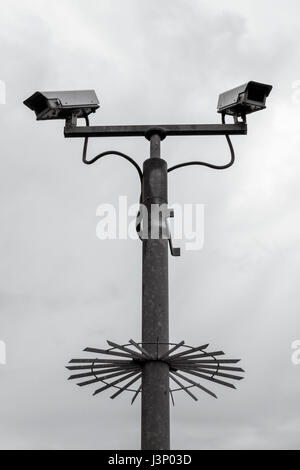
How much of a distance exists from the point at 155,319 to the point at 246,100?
2827mm

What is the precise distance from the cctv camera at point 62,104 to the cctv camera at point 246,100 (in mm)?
1534

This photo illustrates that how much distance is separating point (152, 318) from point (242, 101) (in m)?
2.80

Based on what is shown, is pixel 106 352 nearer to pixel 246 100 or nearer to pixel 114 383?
pixel 114 383

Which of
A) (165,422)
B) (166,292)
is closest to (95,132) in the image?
(166,292)

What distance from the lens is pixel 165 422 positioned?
645 centimetres

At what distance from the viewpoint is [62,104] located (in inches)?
318

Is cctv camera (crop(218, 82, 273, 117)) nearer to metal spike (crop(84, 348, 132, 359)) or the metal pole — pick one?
the metal pole

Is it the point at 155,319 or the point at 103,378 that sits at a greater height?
the point at 155,319

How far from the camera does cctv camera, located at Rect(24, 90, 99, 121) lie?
802 cm

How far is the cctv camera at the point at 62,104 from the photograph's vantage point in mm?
8023

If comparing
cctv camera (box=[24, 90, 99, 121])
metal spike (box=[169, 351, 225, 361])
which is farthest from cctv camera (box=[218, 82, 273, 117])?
metal spike (box=[169, 351, 225, 361])

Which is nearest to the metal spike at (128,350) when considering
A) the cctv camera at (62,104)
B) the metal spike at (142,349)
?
the metal spike at (142,349)

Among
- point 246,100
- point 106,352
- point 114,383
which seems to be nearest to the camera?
point 106,352

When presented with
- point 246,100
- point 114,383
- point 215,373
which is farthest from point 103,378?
point 246,100
